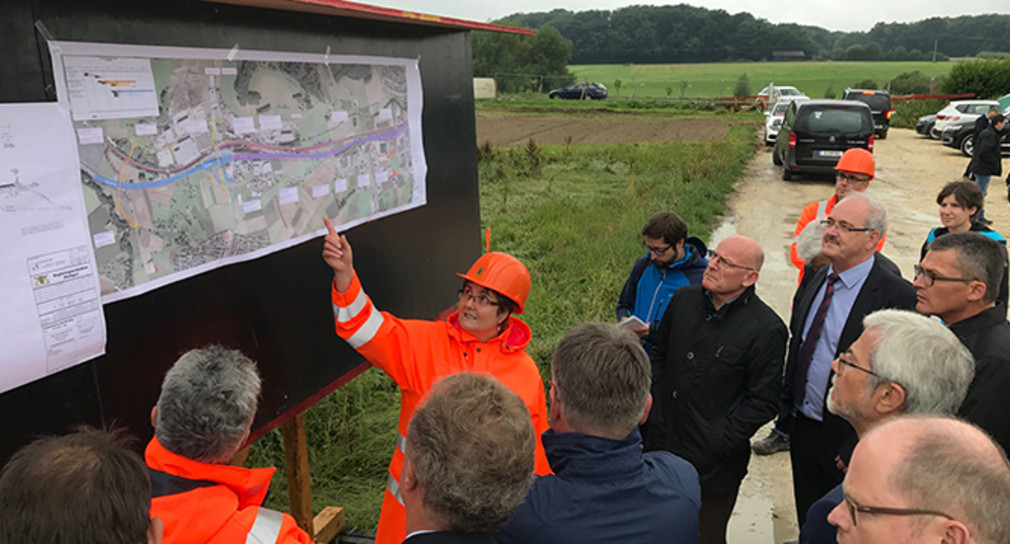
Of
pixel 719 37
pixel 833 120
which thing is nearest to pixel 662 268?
pixel 833 120

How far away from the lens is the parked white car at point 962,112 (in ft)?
69.0

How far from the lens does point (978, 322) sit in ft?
9.30

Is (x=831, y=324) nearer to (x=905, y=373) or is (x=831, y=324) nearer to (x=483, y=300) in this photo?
(x=905, y=373)

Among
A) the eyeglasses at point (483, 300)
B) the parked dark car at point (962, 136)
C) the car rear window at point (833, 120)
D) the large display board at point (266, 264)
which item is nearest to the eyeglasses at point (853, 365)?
the eyeglasses at point (483, 300)

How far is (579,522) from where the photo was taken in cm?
181

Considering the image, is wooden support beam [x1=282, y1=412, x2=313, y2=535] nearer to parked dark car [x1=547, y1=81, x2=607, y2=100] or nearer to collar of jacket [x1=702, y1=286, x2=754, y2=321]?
collar of jacket [x1=702, y1=286, x2=754, y2=321]

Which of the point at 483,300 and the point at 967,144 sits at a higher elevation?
the point at 483,300

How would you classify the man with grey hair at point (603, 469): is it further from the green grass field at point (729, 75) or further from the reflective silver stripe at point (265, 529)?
the green grass field at point (729, 75)

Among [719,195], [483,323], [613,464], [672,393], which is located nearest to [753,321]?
[672,393]

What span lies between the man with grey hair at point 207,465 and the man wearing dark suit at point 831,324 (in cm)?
253

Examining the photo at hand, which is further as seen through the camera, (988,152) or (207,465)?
(988,152)

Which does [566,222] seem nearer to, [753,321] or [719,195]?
[719,195]

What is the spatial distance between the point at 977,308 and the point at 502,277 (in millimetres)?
2040

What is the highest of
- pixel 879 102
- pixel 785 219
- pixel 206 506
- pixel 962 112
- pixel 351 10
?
pixel 351 10
